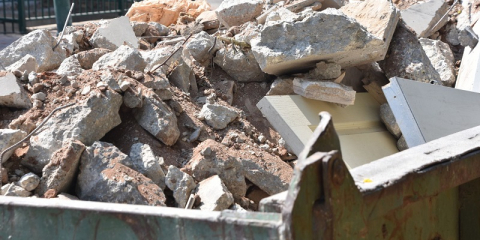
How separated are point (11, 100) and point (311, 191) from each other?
3.09 m

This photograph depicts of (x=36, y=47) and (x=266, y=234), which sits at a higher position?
(x=266, y=234)

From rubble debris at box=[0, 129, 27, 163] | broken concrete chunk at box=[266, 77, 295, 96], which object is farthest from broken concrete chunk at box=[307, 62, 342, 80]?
rubble debris at box=[0, 129, 27, 163]

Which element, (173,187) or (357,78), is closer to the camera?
(173,187)

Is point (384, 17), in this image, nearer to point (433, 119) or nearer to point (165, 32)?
point (433, 119)

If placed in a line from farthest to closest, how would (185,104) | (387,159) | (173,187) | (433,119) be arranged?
(185,104) < (433,119) < (173,187) < (387,159)

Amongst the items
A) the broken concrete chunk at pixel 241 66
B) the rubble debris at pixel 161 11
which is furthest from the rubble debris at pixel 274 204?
the rubble debris at pixel 161 11

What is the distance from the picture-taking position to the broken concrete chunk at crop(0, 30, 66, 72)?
507 centimetres

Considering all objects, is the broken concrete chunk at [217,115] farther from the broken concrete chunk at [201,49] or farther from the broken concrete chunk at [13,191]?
the broken concrete chunk at [13,191]

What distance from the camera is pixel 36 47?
5.17m

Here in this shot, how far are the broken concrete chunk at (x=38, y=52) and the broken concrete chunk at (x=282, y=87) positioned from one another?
181cm

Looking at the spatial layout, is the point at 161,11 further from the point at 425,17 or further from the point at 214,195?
the point at 214,195

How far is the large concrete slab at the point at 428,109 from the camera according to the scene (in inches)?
150

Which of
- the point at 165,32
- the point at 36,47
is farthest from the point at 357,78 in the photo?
the point at 36,47

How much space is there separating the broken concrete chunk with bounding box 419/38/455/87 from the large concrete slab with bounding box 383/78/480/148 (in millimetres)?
961
